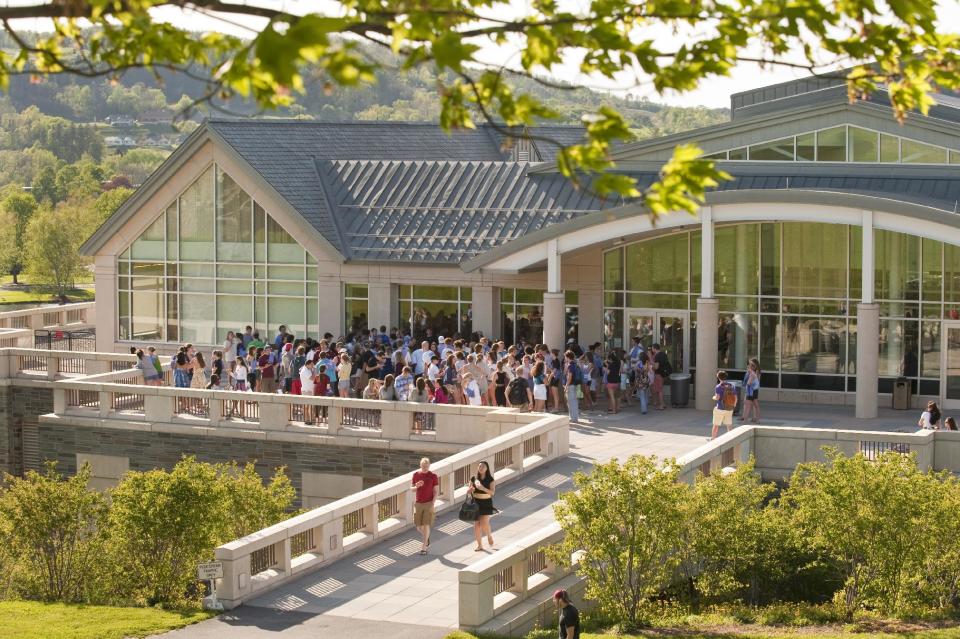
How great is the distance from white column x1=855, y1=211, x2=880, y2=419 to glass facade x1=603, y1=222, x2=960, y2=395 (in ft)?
6.53

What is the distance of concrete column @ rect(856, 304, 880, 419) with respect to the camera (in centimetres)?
3109

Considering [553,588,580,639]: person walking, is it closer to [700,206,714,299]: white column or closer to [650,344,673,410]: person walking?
[650,344,673,410]: person walking

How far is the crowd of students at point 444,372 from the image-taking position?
1194 inches

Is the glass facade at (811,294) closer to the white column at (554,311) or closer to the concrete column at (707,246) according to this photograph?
the concrete column at (707,246)

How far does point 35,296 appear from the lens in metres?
116

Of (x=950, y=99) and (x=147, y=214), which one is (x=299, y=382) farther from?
(x=950, y=99)

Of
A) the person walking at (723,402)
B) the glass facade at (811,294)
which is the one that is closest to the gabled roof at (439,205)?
the glass facade at (811,294)

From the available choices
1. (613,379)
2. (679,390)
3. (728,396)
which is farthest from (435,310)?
(728,396)

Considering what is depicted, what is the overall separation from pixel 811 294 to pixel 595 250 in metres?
5.27

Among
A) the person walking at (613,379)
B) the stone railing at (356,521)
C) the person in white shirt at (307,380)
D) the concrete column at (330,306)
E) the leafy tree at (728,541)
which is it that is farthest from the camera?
the concrete column at (330,306)

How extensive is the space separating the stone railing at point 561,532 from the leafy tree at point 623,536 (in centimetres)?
48

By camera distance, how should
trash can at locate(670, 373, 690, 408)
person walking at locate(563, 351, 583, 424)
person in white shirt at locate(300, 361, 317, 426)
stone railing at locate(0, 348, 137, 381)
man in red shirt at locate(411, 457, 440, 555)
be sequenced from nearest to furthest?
1. man in red shirt at locate(411, 457, 440, 555)
2. person walking at locate(563, 351, 583, 424)
3. person in white shirt at locate(300, 361, 317, 426)
4. trash can at locate(670, 373, 690, 408)
5. stone railing at locate(0, 348, 137, 381)

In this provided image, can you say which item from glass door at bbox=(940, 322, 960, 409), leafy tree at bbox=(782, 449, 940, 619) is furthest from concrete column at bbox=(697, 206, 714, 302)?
leafy tree at bbox=(782, 449, 940, 619)

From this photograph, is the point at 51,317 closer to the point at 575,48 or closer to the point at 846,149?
the point at 846,149
